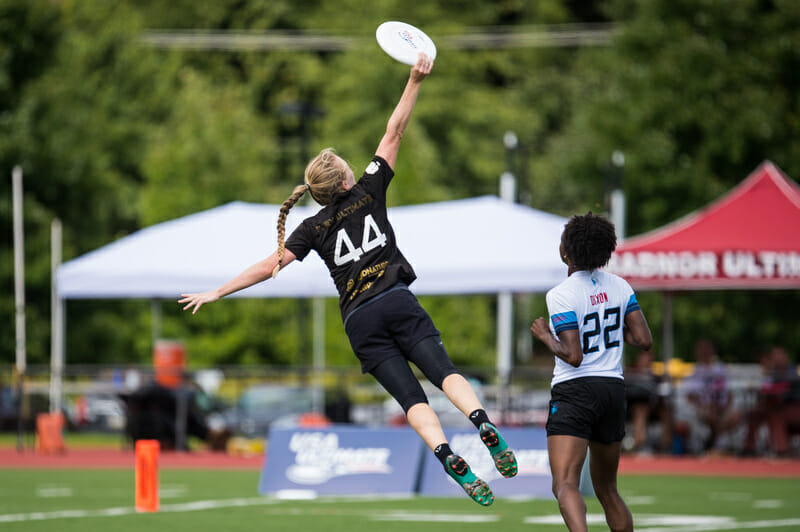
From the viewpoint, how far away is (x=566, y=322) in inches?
291

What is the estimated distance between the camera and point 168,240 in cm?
2284

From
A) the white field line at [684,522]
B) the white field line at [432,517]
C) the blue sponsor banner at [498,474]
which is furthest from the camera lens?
the blue sponsor banner at [498,474]

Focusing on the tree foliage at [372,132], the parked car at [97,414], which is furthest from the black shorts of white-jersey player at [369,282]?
the parked car at [97,414]

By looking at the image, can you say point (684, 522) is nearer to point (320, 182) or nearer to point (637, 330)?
point (637, 330)

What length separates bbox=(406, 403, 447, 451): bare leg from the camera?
7770 mm

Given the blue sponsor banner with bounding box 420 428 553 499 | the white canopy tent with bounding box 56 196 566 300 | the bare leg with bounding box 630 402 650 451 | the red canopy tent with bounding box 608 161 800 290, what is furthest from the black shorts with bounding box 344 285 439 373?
the bare leg with bounding box 630 402 650 451

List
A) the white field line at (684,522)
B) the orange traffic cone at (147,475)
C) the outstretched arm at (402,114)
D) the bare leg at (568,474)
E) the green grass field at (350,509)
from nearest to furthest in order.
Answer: the bare leg at (568,474), the outstretched arm at (402,114), the white field line at (684,522), the green grass field at (350,509), the orange traffic cone at (147,475)

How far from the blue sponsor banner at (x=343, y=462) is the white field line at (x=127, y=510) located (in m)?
0.73

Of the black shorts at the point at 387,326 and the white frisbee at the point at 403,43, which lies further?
the white frisbee at the point at 403,43

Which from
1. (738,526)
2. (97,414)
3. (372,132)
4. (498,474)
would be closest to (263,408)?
(97,414)

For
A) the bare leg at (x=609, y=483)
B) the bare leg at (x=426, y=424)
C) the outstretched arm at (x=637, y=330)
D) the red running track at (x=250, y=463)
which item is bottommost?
the red running track at (x=250, y=463)

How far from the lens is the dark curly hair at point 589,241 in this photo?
7.56 meters

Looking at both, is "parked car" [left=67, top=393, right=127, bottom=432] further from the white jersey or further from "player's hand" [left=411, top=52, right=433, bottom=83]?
the white jersey

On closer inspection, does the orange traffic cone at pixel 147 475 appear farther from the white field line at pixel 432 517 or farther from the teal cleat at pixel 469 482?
the teal cleat at pixel 469 482
